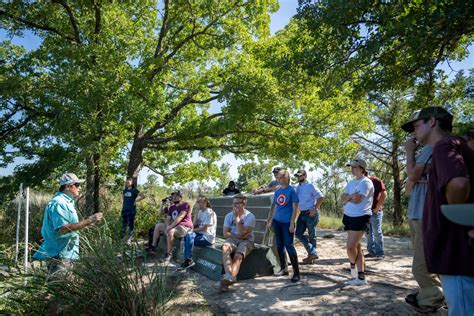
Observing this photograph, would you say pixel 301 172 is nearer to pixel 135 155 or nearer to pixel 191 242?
pixel 191 242

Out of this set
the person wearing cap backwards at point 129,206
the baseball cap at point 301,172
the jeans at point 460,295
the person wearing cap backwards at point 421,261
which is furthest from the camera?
the person wearing cap backwards at point 129,206

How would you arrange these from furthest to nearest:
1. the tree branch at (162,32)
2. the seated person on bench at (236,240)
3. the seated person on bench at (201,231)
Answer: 1. the tree branch at (162,32)
2. the seated person on bench at (201,231)
3. the seated person on bench at (236,240)

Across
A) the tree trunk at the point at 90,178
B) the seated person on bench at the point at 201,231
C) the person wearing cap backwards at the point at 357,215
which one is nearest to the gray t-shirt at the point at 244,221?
the seated person on bench at the point at 201,231

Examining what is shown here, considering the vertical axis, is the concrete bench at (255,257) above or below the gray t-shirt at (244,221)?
below

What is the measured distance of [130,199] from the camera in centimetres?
1064

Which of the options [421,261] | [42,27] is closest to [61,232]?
[421,261]

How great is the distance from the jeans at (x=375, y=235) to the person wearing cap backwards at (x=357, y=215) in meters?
1.91

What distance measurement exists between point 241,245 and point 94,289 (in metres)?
3.04

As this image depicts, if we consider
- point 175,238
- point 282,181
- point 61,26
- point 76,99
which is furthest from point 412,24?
point 61,26

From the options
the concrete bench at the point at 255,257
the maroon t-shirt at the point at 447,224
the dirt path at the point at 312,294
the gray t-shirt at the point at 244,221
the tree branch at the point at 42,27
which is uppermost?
the tree branch at the point at 42,27

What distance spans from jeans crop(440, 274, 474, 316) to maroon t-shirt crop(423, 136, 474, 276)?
0.04 m

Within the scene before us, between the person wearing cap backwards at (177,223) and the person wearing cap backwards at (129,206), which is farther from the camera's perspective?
the person wearing cap backwards at (129,206)

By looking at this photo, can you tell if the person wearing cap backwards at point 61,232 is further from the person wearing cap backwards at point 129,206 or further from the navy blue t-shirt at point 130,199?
the navy blue t-shirt at point 130,199

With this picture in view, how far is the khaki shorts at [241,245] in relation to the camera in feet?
20.8
